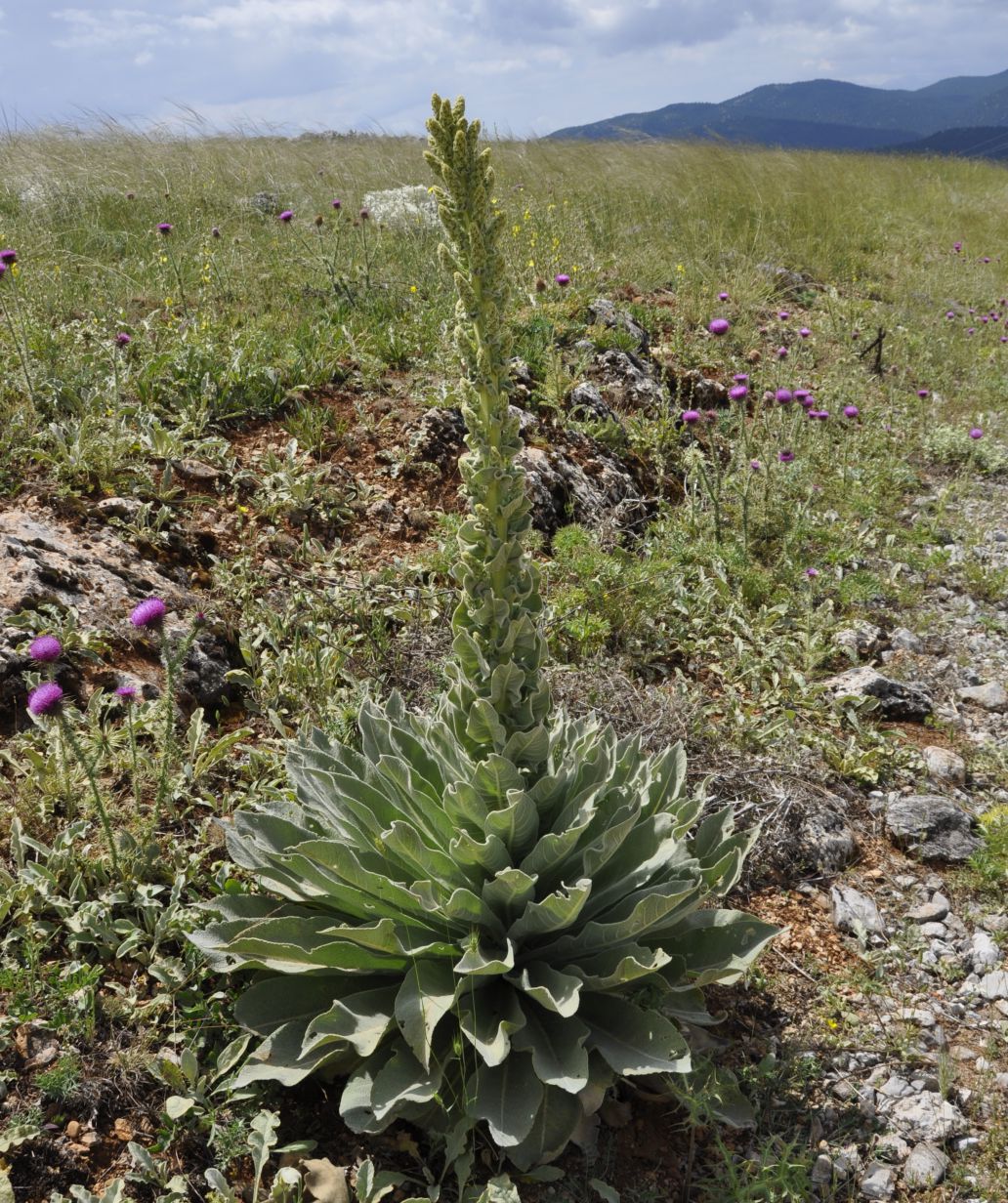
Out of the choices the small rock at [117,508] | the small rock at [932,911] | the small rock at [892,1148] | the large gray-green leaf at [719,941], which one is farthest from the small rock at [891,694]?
the small rock at [117,508]

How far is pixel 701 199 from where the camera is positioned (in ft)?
39.2

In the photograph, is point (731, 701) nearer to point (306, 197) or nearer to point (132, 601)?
point (132, 601)

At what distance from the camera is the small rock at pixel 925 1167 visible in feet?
7.75

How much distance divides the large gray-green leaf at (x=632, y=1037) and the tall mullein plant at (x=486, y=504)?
700 millimetres

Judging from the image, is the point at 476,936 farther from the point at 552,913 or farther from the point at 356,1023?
the point at 356,1023

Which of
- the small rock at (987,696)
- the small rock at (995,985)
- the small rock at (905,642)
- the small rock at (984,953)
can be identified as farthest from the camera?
the small rock at (905,642)

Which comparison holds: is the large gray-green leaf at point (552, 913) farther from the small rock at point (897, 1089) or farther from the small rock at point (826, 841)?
the small rock at point (826, 841)

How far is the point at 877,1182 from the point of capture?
92.7 inches

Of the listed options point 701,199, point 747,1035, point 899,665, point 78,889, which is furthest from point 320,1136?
point 701,199

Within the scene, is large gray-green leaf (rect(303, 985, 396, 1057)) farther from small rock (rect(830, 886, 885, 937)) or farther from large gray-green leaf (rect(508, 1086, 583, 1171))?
small rock (rect(830, 886, 885, 937))

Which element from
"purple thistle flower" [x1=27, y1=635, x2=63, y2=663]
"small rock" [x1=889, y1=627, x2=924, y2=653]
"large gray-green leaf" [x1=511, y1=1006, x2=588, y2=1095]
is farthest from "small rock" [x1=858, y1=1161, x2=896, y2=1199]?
"small rock" [x1=889, y1=627, x2=924, y2=653]

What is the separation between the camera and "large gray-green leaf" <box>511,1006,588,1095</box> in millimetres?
2104

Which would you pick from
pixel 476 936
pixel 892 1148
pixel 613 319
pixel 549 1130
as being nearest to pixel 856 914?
pixel 892 1148

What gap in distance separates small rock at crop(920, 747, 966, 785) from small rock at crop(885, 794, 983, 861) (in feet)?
0.75
